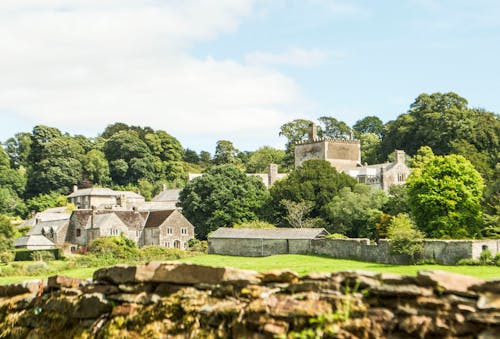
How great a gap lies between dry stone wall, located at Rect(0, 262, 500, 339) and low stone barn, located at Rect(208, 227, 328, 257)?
41131 mm

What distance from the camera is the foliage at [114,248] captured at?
58062mm

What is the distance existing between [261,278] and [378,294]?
5.00 feet

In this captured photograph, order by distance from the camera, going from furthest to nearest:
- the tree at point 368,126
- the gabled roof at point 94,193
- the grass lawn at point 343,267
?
the tree at point 368,126, the gabled roof at point 94,193, the grass lawn at point 343,267

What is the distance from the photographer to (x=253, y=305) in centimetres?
791

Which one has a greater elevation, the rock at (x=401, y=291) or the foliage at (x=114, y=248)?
the rock at (x=401, y=291)

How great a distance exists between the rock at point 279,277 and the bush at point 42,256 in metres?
57.9

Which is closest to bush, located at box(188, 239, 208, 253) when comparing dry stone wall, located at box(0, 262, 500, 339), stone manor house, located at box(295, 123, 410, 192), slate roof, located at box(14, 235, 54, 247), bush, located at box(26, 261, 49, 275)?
bush, located at box(26, 261, 49, 275)

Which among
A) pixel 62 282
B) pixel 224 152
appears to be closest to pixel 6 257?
pixel 62 282

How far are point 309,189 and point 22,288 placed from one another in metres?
54.7

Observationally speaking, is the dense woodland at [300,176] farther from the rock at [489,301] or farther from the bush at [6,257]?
the rock at [489,301]

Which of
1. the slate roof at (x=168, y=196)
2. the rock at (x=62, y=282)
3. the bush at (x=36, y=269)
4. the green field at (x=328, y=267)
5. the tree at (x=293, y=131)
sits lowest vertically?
the bush at (x=36, y=269)

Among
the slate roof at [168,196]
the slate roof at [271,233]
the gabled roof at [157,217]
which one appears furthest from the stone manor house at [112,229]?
the slate roof at [168,196]

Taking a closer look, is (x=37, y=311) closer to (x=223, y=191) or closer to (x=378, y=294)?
(x=378, y=294)

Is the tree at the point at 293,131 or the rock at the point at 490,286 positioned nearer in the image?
the rock at the point at 490,286
